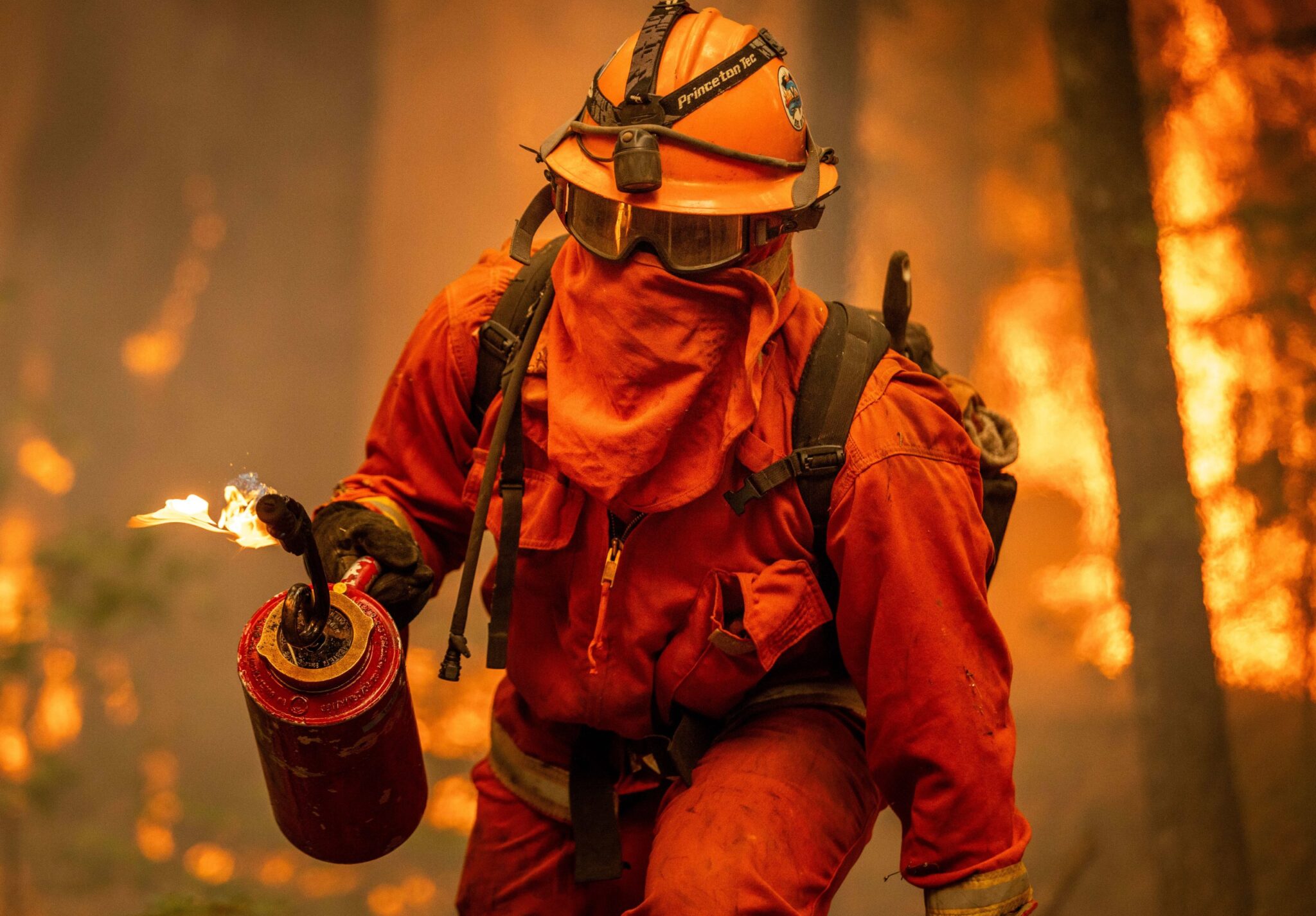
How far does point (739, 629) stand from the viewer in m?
1.91

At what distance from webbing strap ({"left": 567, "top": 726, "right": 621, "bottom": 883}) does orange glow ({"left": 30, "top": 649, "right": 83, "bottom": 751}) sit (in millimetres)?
1840

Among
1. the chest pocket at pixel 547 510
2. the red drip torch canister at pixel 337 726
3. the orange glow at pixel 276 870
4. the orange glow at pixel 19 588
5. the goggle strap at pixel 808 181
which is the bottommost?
the orange glow at pixel 276 870

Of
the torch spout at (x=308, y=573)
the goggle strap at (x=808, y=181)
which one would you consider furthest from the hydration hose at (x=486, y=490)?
the goggle strap at (x=808, y=181)

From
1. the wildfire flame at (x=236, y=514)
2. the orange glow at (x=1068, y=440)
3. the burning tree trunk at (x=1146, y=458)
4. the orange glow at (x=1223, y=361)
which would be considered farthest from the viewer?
the orange glow at (x=1068, y=440)

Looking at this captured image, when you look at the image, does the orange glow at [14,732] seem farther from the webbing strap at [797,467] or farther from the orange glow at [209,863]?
the webbing strap at [797,467]

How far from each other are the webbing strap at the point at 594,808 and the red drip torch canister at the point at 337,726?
34cm

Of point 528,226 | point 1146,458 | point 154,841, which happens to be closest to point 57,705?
point 154,841

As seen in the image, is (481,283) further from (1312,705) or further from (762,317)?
(1312,705)

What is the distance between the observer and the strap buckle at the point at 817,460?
185 centimetres

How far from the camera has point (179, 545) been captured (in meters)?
3.52

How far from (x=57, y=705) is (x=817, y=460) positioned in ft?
8.03

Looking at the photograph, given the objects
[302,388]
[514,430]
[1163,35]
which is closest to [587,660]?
[514,430]

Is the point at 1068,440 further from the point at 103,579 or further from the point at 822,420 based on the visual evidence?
the point at 103,579

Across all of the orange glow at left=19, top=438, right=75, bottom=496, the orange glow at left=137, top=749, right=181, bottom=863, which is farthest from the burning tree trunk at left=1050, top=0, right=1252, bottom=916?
the orange glow at left=19, top=438, right=75, bottom=496
